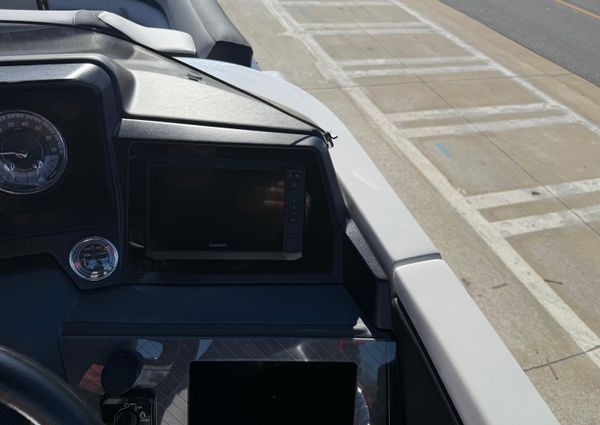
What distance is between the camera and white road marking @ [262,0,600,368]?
4.32 metres

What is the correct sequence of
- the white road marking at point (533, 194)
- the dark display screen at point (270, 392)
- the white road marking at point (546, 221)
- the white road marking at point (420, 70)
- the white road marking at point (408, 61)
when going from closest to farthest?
the dark display screen at point (270, 392) → the white road marking at point (546, 221) → the white road marking at point (533, 194) → the white road marking at point (420, 70) → the white road marking at point (408, 61)

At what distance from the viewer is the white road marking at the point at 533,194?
18.5ft

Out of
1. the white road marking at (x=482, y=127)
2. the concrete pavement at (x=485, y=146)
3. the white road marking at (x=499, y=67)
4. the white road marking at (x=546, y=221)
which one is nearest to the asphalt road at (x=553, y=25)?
the concrete pavement at (x=485, y=146)

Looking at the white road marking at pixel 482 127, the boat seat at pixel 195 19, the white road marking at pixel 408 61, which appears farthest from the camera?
the white road marking at pixel 408 61

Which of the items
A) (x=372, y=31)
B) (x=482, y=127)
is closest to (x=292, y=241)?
(x=482, y=127)

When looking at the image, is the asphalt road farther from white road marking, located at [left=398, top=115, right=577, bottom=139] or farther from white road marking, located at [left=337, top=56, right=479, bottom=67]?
white road marking, located at [left=398, top=115, right=577, bottom=139]

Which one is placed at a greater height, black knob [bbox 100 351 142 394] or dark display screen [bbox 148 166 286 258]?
dark display screen [bbox 148 166 286 258]

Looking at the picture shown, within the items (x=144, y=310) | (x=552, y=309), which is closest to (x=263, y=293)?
(x=144, y=310)

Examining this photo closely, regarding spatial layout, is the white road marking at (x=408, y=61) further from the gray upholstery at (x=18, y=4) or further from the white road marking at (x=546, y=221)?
the gray upholstery at (x=18, y=4)

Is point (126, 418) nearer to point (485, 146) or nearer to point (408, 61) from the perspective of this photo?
point (485, 146)

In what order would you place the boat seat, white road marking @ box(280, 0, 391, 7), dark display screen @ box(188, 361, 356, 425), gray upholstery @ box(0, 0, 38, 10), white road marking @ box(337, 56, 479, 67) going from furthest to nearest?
white road marking @ box(280, 0, 391, 7)
white road marking @ box(337, 56, 479, 67)
gray upholstery @ box(0, 0, 38, 10)
the boat seat
dark display screen @ box(188, 361, 356, 425)

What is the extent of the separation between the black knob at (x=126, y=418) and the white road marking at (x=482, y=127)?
522 cm

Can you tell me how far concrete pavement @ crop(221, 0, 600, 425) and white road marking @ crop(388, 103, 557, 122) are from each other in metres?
0.03

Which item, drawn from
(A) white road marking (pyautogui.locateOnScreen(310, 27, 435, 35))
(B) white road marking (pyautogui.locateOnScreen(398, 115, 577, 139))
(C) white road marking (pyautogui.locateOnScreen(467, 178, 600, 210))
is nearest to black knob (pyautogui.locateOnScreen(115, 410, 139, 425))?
(C) white road marking (pyautogui.locateOnScreen(467, 178, 600, 210))
